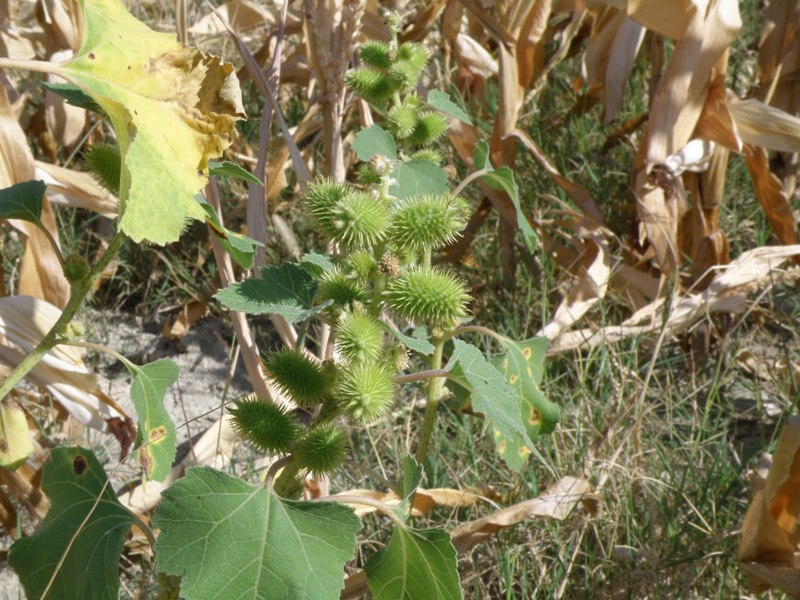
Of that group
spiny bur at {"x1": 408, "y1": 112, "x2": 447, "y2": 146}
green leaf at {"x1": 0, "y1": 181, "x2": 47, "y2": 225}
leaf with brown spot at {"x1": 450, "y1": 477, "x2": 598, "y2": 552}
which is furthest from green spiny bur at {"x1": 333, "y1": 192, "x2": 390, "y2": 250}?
leaf with brown spot at {"x1": 450, "y1": 477, "x2": 598, "y2": 552}

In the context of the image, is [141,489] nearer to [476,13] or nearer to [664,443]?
[664,443]

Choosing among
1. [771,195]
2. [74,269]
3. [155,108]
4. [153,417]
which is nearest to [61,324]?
[74,269]

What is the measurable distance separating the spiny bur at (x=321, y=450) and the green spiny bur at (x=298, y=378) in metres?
0.04

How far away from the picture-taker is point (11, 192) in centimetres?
109

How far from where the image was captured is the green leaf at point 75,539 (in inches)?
39.6

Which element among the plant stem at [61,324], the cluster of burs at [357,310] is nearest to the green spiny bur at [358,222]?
the cluster of burs at [357,310]

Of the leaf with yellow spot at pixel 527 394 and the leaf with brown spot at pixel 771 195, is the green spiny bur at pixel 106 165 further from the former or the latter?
the leaf with brown spot at pixel 771 195

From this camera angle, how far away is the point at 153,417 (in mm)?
1076

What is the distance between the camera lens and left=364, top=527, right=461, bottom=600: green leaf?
0.99 meters

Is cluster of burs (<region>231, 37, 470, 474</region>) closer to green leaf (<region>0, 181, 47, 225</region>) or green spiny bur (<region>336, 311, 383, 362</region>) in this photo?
green spiny bur (<region>336, 311, 383, 362</region>)

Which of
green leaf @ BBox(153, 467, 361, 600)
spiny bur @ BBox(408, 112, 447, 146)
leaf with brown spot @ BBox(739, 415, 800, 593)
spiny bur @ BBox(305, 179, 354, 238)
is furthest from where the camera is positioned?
spiny bur @ BBox(408, 112, 447, 146)

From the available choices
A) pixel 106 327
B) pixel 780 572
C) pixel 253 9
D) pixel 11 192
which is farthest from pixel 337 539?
pixel 253 9

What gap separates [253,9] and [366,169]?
132 cm

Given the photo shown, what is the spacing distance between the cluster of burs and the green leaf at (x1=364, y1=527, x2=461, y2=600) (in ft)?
0.37
